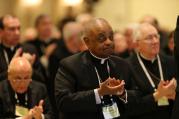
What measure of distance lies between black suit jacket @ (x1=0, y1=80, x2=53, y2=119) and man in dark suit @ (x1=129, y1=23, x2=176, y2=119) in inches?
33.2

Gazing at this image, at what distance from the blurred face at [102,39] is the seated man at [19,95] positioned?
75 centimetres

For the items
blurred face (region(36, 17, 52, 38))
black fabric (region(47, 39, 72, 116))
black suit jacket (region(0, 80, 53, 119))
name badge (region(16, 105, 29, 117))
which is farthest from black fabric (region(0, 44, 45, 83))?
blurred face (region(36, 17, 52, 38))

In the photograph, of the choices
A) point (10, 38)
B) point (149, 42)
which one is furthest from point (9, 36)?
point (149, 42)

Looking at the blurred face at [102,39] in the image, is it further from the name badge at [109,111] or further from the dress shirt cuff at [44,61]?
the dress shirt cuff at [44,61]

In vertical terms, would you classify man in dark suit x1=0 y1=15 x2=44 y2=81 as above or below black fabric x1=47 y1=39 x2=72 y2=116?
above

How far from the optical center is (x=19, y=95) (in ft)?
15.1

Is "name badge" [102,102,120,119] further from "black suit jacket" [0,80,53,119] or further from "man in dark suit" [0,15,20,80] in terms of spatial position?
"man in dark suit" [0,15,20,80]

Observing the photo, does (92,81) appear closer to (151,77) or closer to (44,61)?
(151,77)

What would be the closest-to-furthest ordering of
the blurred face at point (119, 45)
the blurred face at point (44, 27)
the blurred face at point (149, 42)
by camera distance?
the blurred face at point (149, 42)
the blurred face at point (119, 45)
the blurred face at point (44, 27)

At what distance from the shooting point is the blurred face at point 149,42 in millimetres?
4980

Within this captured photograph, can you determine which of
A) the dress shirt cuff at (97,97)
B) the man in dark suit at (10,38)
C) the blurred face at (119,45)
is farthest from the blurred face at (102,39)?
the blurred face at (119,45)

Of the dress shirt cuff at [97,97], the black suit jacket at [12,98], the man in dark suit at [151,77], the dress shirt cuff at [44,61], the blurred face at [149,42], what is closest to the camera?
the dress shirt cuff at [97,97]

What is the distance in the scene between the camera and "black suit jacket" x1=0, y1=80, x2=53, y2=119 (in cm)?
452

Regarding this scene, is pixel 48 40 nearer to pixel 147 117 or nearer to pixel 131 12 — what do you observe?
pixel 147 117
